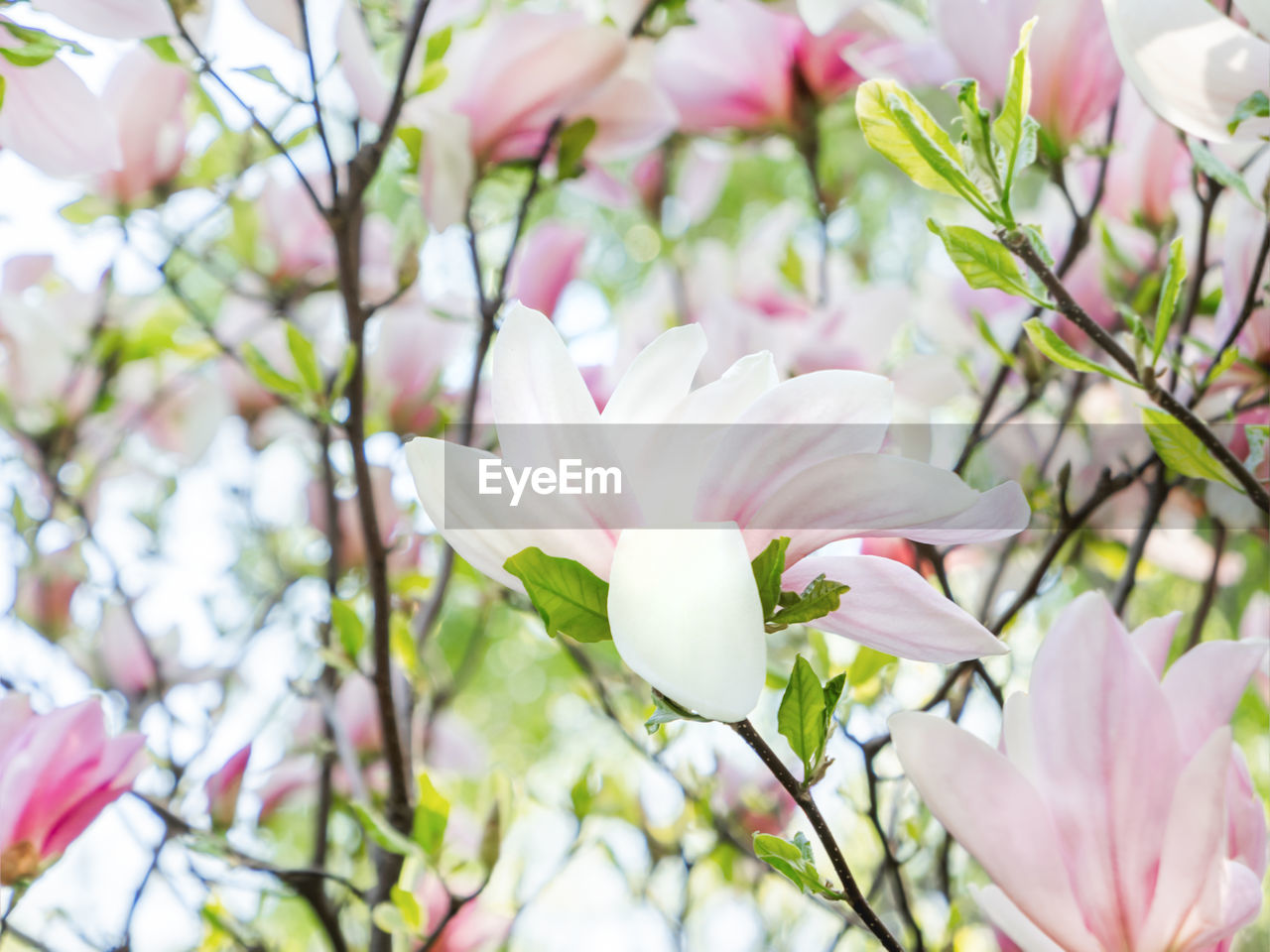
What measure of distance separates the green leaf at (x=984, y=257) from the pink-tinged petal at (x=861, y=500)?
0.24 ft

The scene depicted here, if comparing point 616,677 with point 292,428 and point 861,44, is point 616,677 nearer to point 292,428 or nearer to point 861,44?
point 292,428

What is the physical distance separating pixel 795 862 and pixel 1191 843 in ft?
0.32

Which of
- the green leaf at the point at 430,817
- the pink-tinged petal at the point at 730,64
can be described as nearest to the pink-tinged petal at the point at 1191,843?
the green leaf at the point at 430,817

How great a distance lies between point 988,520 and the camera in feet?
0.83

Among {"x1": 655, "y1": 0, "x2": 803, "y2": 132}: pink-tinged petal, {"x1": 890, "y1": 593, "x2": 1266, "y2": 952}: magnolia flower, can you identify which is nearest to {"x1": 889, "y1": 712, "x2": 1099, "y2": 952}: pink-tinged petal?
{"x1": 890, "y1": 593, "x2": 1266, "y2": 952}: magnolia flower

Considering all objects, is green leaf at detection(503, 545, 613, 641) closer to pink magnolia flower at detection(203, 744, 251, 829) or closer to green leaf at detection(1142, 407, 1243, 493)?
green leaf at detection(1142, 407, 1243, 493)

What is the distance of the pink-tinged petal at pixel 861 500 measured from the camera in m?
0.24

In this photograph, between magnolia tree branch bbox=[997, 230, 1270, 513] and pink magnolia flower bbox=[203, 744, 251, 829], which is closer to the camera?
magnolia tree branch bbox=[997, 230, 1270, 513]

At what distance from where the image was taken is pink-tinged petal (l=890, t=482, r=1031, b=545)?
0.25 metres

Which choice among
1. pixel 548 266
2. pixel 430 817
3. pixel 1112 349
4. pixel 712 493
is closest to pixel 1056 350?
pixel 1112 349

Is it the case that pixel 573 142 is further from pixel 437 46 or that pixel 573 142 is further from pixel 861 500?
pixel 861 500

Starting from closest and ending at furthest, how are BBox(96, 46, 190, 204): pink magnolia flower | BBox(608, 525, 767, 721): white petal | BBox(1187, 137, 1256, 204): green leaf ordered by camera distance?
BBox(608, 525, 767, 721): white petal, BBox(1187, 137, 1256, 204): green leaf, BBox(96, 46, 190, 204): pink magnolia flower

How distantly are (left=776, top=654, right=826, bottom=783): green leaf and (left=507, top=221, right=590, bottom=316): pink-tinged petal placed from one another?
1.43ft

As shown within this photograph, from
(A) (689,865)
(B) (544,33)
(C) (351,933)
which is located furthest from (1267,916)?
(B) (544,33)
